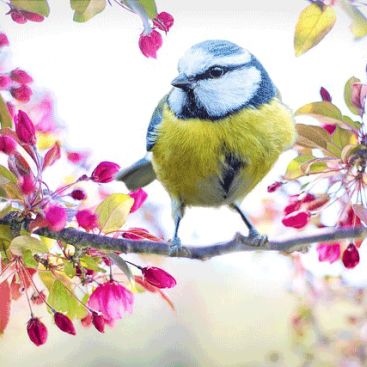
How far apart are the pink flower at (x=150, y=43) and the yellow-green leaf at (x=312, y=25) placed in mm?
93

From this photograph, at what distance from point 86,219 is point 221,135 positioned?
19cm

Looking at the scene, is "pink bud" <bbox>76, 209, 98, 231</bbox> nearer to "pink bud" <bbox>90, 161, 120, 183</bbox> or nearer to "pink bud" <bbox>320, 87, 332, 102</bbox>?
"pink bud" <bbox>90, 161, 120, 183</bbox>

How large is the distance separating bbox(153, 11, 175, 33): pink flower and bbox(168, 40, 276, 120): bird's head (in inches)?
2.3

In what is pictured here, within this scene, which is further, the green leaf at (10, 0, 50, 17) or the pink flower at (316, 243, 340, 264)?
the pink flower at (316, 243, 340, 264)

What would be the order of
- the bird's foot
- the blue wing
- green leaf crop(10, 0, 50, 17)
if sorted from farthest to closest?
the blue wing → the bird's foot → green leaf crop(10, 0, 50, 17)

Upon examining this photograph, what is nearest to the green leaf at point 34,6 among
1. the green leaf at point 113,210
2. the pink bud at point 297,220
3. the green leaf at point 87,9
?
the green leaf at point 87,9

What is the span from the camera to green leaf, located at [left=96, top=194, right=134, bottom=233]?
0.45 meters

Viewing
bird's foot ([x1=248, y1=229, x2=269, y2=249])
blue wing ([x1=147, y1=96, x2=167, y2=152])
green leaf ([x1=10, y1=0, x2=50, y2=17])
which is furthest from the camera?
blue wing ([x1=147, y1=96, x2=167, y2=152])

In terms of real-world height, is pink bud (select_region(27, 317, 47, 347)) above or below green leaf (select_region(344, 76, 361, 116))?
below

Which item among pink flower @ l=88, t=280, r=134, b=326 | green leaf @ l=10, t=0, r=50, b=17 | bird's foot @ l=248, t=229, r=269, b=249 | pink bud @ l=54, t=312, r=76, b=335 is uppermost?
green leaf @ l=10, t=0, r=50, b=17

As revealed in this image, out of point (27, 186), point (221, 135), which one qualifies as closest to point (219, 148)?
point (221, 135)

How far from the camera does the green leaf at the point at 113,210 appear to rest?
1.48ft

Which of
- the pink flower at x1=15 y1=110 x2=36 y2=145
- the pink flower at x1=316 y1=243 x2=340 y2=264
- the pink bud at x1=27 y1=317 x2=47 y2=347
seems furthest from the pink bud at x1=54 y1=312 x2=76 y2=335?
the pink flower at x1=316 y1=243 x2=340 y2=264

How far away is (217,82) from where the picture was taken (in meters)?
0.60
